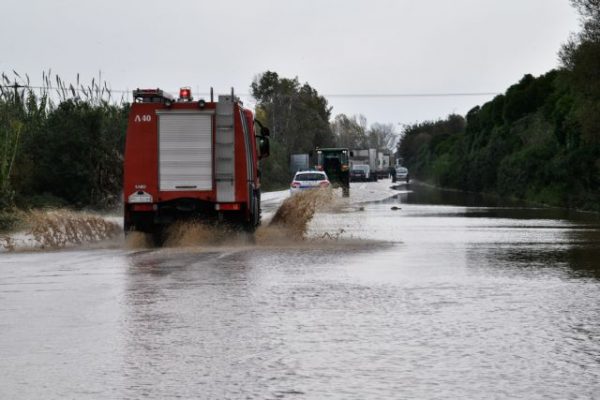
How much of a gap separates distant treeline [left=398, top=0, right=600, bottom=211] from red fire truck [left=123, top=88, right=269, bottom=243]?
2280 centimetres

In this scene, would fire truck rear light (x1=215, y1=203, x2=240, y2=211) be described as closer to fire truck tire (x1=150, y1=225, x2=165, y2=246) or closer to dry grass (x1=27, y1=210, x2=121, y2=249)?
fire truck tire (x1=150, y1=225, x2=165, y2=246)

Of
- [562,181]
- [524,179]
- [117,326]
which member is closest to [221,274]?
[117,326]

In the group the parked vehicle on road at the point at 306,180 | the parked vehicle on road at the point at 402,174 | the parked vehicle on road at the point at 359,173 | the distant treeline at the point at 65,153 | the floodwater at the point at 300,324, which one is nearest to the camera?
the floodwater at the point at 300,324

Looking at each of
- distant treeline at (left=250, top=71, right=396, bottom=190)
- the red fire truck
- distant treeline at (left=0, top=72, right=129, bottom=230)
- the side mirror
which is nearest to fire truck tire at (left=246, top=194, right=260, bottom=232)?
the red fire truck

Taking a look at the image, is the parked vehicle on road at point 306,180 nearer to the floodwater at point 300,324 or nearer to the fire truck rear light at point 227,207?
the fire truck rear light at point 227,207

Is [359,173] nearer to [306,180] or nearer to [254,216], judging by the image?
[306,180]

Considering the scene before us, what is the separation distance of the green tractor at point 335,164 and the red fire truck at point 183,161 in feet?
→ 173

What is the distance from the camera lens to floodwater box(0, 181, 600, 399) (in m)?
8.28

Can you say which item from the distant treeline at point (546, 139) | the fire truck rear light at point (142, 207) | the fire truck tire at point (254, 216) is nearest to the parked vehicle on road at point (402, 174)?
the distant treeline at point (546, 139)

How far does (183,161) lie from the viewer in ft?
70.6

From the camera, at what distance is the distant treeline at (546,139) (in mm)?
43281

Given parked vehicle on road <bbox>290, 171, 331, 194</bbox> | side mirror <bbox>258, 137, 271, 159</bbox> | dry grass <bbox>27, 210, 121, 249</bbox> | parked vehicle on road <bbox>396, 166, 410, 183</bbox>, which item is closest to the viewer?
dry grass <bbox>27, 210, 121, 249</bbox>

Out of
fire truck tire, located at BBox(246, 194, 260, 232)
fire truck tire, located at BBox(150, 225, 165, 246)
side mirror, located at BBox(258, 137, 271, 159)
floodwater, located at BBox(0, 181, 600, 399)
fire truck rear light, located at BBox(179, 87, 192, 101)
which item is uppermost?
fire truck rear light, located at BBox(179, 87, 192, 101)

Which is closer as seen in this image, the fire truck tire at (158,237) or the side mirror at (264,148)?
the fire truck tire at (158,237)
